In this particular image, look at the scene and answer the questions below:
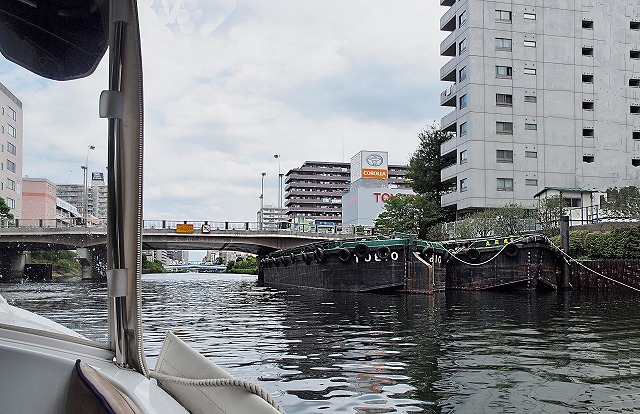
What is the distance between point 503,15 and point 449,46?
417 centimetres

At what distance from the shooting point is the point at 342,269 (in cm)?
2003

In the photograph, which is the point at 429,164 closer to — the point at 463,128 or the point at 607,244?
the point at 463,128

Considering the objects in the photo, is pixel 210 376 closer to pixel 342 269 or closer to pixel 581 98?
pixel 342 269

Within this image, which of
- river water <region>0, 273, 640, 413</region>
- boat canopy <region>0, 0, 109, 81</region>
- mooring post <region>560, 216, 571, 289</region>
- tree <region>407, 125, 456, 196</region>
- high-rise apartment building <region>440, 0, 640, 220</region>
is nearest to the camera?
boat canopy <region>0, 0, 109, 81</region>

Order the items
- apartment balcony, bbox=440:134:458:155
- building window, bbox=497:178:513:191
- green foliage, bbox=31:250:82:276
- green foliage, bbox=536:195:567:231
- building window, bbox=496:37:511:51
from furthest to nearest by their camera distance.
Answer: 1. apartment balcony, bbox=440:134:458:155
2. building window, bbox=496:37:511:51
3. building window, bbox=497:178:513:191
4. green foliage, bbox=536:195:567:231
5. green foliage, bbox=31:250:82:276

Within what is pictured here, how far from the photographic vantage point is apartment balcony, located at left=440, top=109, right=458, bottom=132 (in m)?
43.8

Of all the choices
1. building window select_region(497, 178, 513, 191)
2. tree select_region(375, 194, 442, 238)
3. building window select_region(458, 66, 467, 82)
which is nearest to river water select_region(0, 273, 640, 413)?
building window select_region(497, 178, 513, 191)

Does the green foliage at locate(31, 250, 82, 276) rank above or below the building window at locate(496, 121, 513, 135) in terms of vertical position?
below

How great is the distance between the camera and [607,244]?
79.7ft

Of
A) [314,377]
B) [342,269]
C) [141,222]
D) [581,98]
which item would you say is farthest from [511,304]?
[581,98]

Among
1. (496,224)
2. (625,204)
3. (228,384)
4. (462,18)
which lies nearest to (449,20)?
(462,18)

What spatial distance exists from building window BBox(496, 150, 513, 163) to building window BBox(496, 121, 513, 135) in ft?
4.20

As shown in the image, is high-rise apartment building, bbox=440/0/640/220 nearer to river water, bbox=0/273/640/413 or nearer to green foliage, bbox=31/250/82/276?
river water, bbox=0/273/640/413

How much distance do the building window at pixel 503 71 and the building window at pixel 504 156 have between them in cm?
513
